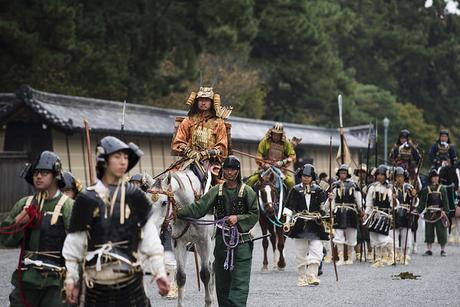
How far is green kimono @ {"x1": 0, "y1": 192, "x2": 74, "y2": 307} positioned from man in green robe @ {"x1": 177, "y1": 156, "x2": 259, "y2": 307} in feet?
10.3

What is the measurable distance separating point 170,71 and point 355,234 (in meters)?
21.2

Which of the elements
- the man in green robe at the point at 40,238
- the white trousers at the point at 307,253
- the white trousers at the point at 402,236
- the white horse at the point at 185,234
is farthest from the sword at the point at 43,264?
the white trousers at the point at 402,236

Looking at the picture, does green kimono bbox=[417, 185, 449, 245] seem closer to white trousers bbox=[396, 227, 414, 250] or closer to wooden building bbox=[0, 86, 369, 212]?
white trousers bbox=[396, 227, 414, 250]

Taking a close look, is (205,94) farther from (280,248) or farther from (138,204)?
(138,204)

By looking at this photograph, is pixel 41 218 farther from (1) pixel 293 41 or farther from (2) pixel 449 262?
(1) pixel 293 41

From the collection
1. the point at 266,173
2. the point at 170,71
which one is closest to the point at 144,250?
the point at 266,173

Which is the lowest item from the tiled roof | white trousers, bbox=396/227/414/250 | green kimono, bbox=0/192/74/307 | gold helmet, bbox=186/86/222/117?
white trousers, bbox=396/227/414/250

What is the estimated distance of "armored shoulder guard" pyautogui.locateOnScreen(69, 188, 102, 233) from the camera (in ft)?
23.3

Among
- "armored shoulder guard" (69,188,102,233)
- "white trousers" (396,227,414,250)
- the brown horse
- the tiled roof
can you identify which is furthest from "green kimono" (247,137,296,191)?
"armored shoulder guard" (69,188,102,233)

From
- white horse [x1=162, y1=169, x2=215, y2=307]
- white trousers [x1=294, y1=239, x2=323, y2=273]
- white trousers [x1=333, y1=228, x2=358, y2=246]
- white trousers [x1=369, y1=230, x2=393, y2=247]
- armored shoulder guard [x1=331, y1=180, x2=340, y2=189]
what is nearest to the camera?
white horse [x1=162, y1=169, x2=215, y2=307]

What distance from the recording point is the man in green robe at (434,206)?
22250 mm

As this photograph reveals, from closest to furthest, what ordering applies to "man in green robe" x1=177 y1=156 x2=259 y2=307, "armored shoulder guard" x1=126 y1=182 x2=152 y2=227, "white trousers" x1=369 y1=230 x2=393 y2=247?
"armored shoulder guard" x1=126 y1=182 x2=152 y2=227 → "man in green robe" x1=177 y1=156 x2=259 y2=307 → "white trousers" x1=369 y1=230 x2=393 y2=247

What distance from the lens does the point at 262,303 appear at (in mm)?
12422

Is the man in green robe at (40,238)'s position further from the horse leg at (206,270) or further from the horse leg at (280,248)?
the horse leg at (280,248)
